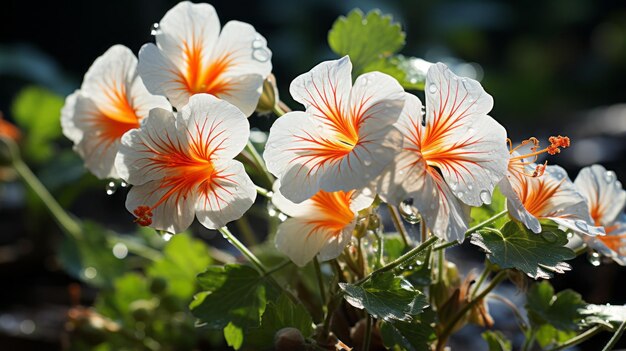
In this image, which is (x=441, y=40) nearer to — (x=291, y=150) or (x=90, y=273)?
(x=90, y=273)

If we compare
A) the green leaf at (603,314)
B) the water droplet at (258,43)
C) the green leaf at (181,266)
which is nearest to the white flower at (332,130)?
the water droplet at (258,43)

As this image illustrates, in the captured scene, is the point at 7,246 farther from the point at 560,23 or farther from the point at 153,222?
the point at 560,23

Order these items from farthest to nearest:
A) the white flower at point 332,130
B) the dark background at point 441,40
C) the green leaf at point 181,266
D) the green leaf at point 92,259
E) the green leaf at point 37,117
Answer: the dark background at point 441,40
the green leaf at point 37,117
the green leaf at point 92,259
the green leaf at point 181,266
the white flower at point 332,130

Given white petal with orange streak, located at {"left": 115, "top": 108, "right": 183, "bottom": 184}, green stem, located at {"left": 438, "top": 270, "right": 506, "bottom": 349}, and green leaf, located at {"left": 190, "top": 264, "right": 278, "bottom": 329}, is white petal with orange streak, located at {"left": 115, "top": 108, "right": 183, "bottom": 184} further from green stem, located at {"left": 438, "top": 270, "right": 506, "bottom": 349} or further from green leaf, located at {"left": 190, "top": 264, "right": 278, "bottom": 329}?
green stem, located at {"left": 438, "top": 270, "right": 506, "bottom": 349}

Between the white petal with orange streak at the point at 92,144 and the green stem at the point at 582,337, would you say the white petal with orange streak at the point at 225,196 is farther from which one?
the green stem at the point at 582,337

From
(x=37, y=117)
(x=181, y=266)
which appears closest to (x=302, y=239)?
(x=181, y=266)

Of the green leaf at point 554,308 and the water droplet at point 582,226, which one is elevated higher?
the water droplet at point 582,226

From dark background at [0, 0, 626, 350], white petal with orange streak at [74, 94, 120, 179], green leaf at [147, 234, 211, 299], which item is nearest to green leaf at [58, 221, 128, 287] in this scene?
green leaf at [147, 234, 211, 299]
